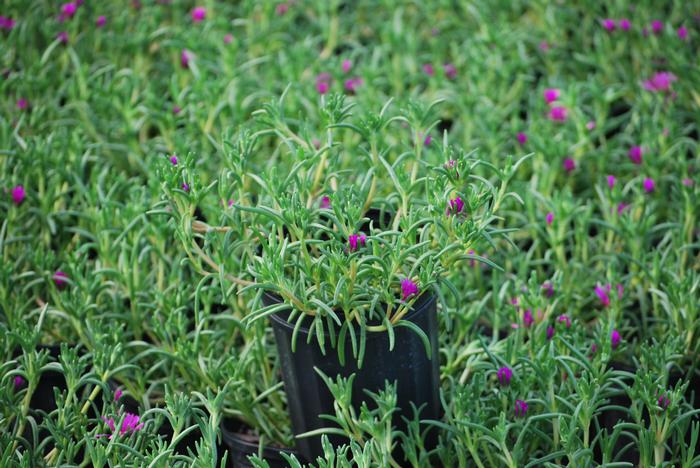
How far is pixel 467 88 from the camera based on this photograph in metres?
2.97

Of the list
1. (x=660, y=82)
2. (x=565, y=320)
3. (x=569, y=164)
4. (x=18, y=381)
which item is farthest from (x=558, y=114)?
(x=18, y=381)

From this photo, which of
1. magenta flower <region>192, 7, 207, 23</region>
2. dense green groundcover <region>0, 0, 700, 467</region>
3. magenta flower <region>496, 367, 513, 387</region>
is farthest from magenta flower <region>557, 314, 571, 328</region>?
magenta flower <region>192, 7, 207, 23</region>

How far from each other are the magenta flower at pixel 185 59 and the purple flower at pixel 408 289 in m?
1.57

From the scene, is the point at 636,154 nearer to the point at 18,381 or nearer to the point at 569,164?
the point at 569,164

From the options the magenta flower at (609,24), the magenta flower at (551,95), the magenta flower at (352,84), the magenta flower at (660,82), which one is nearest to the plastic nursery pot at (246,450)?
the magenta flower at (352,84)

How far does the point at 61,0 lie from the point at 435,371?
7.22 ft

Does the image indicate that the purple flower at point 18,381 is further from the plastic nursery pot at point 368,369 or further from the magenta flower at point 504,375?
the magenta flower at point 504,375

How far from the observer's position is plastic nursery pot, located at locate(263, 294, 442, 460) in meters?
1.66

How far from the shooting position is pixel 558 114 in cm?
274

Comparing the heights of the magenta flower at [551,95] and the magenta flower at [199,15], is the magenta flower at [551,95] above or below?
below

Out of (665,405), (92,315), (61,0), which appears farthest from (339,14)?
(665,405)

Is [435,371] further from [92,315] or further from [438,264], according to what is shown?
[92,315]

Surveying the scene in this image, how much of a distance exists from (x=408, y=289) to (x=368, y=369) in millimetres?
178

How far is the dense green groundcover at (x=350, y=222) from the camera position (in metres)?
1.69
